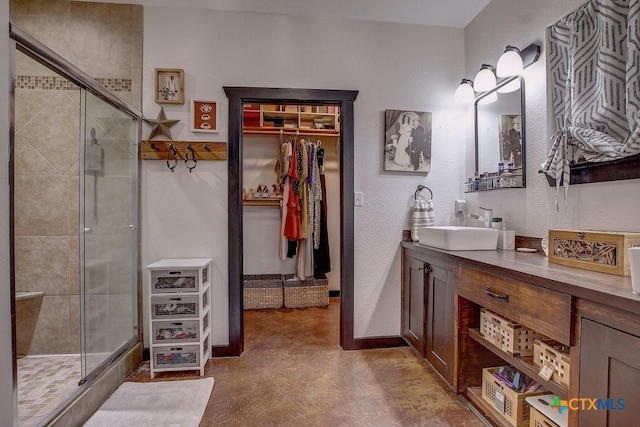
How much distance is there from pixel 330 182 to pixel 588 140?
280cm

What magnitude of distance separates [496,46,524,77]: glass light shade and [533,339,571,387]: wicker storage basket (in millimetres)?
1525

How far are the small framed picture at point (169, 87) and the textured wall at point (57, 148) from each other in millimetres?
156

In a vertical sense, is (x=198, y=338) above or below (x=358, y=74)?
below

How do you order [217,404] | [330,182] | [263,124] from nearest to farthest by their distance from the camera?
[217,404]
[263,124]
[330,182]

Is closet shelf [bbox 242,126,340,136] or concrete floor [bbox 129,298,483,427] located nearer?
concrete floor [bbox 129,298,483,427]

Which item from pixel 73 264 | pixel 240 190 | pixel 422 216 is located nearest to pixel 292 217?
pixel 240 190

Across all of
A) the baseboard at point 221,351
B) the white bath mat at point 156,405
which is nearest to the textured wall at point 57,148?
the white bath mat at point 156,405

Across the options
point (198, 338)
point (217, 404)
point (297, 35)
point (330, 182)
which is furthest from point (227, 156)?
point (330, 182)

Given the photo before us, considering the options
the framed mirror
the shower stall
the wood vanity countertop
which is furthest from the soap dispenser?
the shower stall

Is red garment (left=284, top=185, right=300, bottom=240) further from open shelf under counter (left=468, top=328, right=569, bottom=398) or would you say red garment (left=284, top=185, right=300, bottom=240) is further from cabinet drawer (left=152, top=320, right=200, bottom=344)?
open shelf under counter (left=468, top=328, right=569, bottom=398)

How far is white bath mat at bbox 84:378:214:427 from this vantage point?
65.1 inches

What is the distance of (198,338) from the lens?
84.2 inches

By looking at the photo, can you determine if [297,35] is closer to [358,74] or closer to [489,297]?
[358,74]

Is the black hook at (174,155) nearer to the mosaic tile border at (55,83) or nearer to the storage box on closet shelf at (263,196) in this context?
the mosaic tile border at (55,83)
